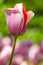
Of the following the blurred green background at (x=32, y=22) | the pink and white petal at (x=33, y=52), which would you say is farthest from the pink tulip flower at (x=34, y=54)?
the blurred green background at (x=32, y=22)

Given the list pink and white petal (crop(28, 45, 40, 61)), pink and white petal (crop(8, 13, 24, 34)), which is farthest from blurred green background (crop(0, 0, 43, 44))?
pink and white petal (crop(8, 13, 24, 34))

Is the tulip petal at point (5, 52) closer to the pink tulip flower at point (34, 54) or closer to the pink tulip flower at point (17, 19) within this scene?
the pink tulip flower at point (34, 54)

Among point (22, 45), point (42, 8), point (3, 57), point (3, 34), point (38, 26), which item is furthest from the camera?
point (42, 8)

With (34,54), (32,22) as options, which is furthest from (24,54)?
(32,22)

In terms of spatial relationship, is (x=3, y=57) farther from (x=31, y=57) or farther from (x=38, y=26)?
(x=38, y=26)

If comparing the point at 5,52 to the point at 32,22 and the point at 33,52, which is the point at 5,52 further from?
the point at 32,22

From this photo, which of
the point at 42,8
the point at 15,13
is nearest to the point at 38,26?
the point at 42,8
